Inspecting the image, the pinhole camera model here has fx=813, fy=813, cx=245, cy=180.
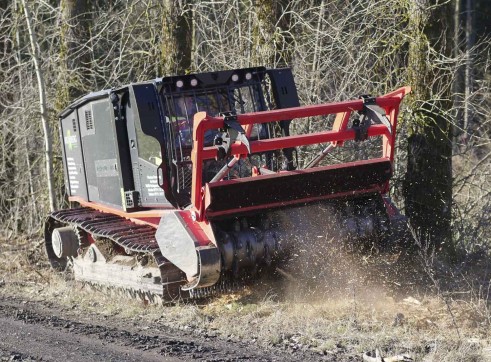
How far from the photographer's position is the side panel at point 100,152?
9055 millimetres

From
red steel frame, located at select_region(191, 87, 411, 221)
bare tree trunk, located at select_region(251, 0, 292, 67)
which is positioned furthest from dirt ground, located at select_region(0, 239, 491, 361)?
bare tree trunk, located at select_region(251, 0, 292, 67)

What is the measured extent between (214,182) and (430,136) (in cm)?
305

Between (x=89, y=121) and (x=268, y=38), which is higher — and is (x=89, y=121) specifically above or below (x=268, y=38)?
below

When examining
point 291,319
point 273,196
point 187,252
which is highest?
point 273,196

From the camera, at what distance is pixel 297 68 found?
11.2 m

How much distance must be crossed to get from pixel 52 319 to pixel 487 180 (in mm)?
5831

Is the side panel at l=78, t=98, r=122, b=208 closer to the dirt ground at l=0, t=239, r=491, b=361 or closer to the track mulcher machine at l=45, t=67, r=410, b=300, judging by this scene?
the track mulcher machine at l=45, t=67, r=410, b=300

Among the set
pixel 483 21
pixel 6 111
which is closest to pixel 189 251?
pixel 6 111

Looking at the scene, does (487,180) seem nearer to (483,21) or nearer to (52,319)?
(52,319)

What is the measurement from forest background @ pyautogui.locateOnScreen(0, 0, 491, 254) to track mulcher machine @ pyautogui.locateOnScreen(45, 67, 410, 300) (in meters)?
1.25

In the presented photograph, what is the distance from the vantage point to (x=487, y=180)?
34.9ft

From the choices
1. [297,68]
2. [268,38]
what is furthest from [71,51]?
[297,68]

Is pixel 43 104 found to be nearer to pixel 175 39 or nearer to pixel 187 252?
pixel 175 39

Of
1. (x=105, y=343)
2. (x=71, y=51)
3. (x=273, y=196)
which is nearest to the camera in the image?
(x=105, y=343)
